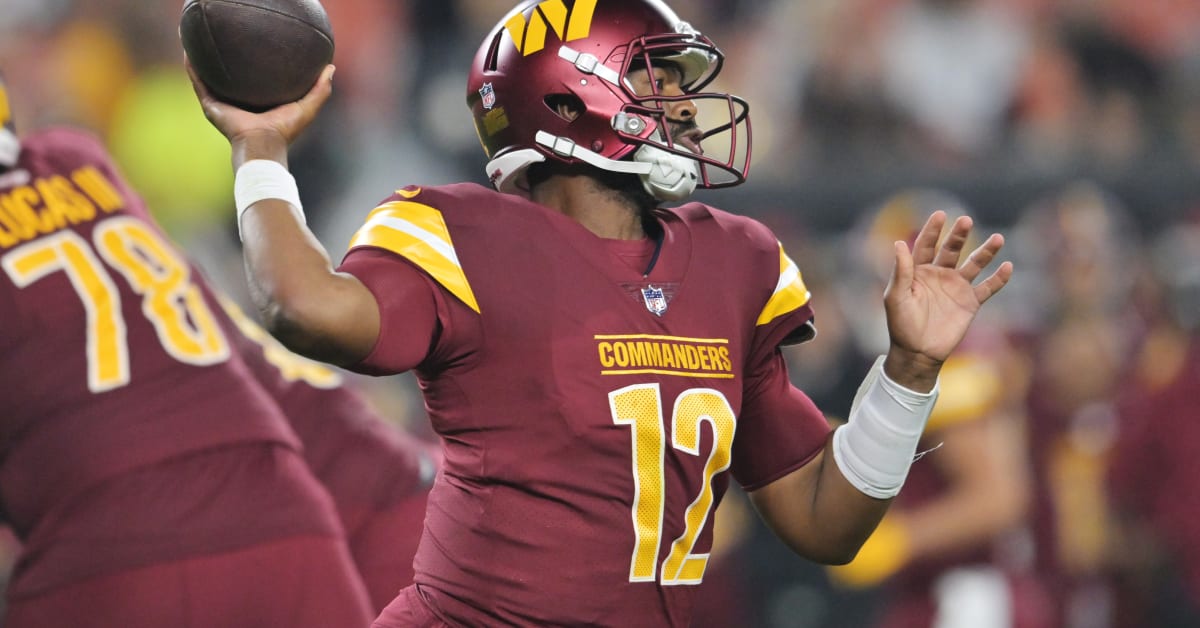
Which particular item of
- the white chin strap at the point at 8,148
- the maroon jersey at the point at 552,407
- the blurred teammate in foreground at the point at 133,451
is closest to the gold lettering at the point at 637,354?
the maroon jersey at the point at 552,407

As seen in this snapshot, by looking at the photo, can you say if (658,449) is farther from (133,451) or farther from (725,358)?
(133,451)

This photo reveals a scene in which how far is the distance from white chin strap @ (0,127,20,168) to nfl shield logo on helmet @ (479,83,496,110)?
1.09 metres

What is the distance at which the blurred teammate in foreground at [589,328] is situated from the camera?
241 centimetres

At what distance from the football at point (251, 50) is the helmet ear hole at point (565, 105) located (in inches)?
17.3

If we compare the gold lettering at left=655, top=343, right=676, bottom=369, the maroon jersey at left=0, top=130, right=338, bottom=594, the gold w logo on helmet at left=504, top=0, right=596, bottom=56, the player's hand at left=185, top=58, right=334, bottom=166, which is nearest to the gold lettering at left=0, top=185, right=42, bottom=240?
the maroon jersey at left=0, top=130, right=338, bottom=594

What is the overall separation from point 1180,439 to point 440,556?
15.2ft

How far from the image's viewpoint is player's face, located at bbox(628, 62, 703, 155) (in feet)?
8.97

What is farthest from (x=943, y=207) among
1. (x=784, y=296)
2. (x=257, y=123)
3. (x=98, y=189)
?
(x=257, y=123)

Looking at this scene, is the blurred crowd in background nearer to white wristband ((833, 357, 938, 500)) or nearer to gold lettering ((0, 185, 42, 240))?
white wristband ((833, 357, 938, 500))

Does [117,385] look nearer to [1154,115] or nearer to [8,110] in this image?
[8,110]

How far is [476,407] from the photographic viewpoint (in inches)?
97.7

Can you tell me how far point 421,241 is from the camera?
244 centimetres

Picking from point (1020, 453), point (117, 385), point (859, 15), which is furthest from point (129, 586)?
point (859, 15)

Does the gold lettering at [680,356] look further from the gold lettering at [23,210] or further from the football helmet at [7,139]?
the football helmet at [7,139]
